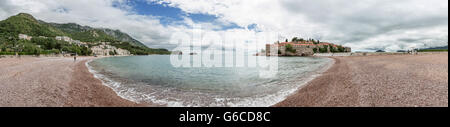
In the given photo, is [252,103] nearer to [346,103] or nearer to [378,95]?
[346,103]

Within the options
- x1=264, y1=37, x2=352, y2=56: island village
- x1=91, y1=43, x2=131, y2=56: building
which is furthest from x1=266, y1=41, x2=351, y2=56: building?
x1=91, y1=43, x2=131, y2=56: building

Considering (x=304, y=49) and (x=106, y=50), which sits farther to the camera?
(x=106, y=50)

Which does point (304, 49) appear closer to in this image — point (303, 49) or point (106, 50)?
point (303, 49)

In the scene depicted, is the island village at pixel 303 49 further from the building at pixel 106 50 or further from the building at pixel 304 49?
the building at pixel 106 50

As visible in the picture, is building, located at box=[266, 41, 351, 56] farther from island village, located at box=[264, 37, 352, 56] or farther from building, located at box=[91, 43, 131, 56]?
building, located at box=[91, 43, 131, 56]

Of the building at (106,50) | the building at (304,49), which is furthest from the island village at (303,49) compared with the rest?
the building at (106,50)

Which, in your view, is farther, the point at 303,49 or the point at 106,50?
the point at 106,50

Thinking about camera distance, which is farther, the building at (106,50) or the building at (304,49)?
the building at (106,50)

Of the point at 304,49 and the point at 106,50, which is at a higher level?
the point at 106,50

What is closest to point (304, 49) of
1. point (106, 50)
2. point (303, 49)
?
point (303, 49)

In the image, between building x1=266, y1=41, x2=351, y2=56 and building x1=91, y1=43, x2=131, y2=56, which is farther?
building x1=91, y1=43, x2=131, y2=56

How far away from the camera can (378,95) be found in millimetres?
6699
